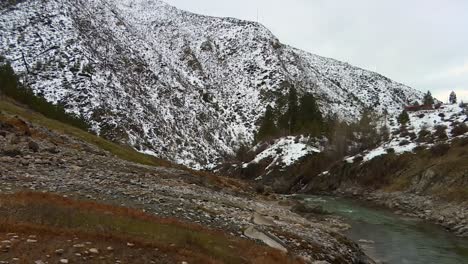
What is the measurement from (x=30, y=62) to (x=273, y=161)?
90.4 metres

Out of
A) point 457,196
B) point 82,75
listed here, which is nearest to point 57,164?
point 457,196

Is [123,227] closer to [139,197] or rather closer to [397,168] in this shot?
[139,197]

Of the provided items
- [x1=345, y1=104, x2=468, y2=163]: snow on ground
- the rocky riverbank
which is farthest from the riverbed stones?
[x1=345, y1=104, x2=468, y2=163]: snow on ground

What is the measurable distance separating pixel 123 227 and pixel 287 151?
110693mm

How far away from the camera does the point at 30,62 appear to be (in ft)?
493

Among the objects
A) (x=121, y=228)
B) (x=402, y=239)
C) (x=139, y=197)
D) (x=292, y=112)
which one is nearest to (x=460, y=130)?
(x=402, y=239)

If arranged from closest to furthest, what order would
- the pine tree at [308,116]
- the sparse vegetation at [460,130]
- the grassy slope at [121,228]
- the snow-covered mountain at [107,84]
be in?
1. the grassy slope at [121,228]
2. the sparse vegetation at [460,130]
3. the pine tree at [308,116]
4. the snow-covered mountain at [107,84]

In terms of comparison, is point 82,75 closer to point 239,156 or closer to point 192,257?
point 239,156

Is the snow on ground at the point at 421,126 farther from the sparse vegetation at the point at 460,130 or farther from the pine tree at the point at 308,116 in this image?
the pine tree at the point at 308,116

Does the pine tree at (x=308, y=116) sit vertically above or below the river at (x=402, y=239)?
above

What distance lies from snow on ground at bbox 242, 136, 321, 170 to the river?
2297 inches

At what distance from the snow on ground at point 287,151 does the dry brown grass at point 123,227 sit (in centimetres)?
10035

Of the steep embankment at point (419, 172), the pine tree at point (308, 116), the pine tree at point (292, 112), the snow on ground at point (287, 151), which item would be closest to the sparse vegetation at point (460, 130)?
the steep embankment at point (419, 172)

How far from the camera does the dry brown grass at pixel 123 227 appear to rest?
17391 millimetres
